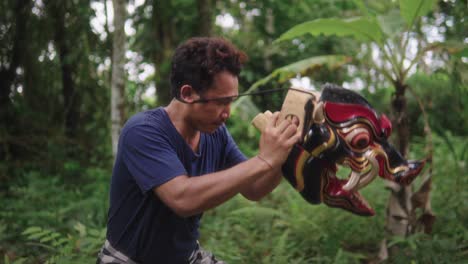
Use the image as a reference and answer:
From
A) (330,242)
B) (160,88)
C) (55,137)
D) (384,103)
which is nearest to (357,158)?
(330,242)

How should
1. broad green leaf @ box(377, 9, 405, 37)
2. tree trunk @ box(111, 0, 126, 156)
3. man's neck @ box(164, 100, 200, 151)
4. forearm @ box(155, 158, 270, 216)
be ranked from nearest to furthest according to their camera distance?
forearm @ box(155, 158, 270, 216), man's neck @ box(164, 100, 200, 151), broad green leaf @ box(377, 9, 405, 37), tree trunk @ box(111, 0, 126, 156)

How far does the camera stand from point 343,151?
1.85 meters

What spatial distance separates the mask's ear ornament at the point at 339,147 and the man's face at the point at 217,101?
28 cm

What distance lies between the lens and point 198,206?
1.84 metres

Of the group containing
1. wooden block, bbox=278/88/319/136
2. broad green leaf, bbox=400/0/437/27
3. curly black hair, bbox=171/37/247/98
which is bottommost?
wooden block, bbox=278/88/319/136

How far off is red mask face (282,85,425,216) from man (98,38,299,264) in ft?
0.32

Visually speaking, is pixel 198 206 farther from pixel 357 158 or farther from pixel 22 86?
pixel 22 86

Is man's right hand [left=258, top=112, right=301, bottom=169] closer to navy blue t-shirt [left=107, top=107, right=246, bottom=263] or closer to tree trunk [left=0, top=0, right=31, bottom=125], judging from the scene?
navy blue t-shirt [left=107, top=107, right=246, bottom=263]

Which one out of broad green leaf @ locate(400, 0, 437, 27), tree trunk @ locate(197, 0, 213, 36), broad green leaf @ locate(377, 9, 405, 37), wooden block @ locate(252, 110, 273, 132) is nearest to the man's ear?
wooden block @ locate(252, 110, 273, 132)

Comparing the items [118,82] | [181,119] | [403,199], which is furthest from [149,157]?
[118,82]

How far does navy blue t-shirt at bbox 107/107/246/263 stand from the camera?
1.98 meters

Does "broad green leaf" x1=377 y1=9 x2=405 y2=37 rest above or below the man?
above

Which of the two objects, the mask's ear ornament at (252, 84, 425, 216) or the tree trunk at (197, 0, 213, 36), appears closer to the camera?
the mask's ear ornament at (252, 84, 425, 216)

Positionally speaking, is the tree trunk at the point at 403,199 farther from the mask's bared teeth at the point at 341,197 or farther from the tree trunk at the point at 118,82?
the tree trunk at the point at 118,82
